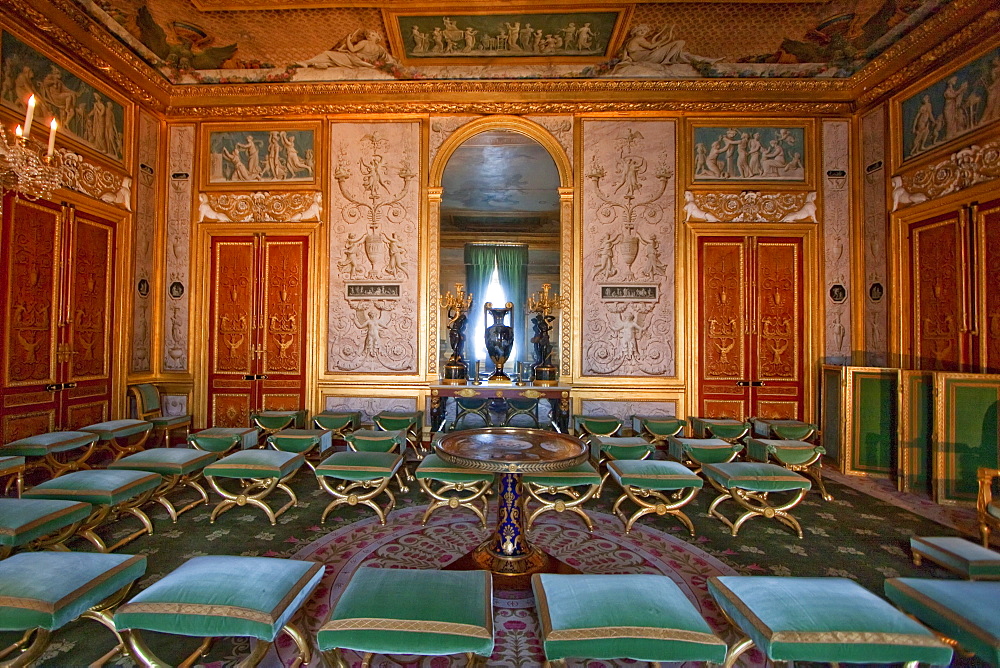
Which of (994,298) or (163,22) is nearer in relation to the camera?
(994,298)

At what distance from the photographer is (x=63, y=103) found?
16.9ft

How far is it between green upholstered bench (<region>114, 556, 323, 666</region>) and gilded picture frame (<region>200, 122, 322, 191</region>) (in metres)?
5.82

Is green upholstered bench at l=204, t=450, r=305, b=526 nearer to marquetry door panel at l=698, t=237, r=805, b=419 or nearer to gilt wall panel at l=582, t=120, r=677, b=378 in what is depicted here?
gilt wall panel at l=582, t=120, r=677, b=378

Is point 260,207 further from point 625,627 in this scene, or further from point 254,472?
point 625,627

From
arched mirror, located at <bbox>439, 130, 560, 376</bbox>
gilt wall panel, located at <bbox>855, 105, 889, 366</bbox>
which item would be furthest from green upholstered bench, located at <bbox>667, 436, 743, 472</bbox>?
arched mirror, located at <bbox>439, 130, 560, 376</bbox>

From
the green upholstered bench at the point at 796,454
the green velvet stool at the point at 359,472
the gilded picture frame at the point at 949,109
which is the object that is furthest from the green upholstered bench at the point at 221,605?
the gilded picture frame at the point at 949,109

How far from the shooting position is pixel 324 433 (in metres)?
4.81

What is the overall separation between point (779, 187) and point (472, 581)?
21.5 feet

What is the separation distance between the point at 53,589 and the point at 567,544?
2708 mm

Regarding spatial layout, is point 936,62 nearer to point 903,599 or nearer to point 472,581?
point 903,599

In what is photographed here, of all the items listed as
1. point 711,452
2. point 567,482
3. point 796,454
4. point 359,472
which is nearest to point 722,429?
point 796,454

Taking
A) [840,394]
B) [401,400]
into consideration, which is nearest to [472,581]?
[401,400]

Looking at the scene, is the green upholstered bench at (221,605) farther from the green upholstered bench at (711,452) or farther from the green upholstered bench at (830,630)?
the green upholstered bench at (711,452)

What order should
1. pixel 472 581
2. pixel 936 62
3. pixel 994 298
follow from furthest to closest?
pixel 936 62 → pixel 994 298 → pixel 472 581
